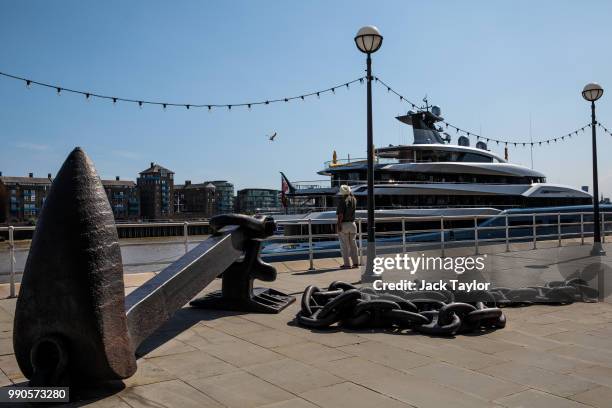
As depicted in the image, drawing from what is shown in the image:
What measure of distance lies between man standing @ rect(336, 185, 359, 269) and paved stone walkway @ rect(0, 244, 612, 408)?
16.4 feet

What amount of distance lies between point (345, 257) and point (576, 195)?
2948cm

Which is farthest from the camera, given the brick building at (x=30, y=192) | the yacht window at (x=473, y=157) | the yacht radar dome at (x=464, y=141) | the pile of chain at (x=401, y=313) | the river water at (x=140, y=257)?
the brick building at (x=30, y=192)

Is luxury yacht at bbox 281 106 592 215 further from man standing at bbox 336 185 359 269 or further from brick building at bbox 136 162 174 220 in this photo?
brick building at bbox 136 162 174 220

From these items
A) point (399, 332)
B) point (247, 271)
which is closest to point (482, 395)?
point (399, 332)

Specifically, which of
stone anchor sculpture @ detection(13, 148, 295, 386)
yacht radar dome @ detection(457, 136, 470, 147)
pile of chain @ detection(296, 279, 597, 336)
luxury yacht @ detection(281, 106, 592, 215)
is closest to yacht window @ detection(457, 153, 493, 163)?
luxury yacht @ detection(281, 106, 592, 215)

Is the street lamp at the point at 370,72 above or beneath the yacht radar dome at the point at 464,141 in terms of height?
beneath

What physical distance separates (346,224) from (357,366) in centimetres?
Answer: 675

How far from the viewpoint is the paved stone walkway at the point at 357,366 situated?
135 inches

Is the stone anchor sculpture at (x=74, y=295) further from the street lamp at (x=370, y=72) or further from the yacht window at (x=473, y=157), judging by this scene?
the yacht window at (x=473, y=157)

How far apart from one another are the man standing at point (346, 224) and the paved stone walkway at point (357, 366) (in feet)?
16.4

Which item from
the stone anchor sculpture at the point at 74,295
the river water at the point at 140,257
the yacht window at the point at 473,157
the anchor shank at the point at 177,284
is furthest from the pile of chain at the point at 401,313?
the yacht window at the point at 473,157

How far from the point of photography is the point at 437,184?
98.5 ft

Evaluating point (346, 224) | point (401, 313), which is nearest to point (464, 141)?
point (346, 224)

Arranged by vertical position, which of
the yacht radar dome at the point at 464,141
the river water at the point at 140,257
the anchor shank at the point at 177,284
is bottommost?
the river water at the point at 140,257
